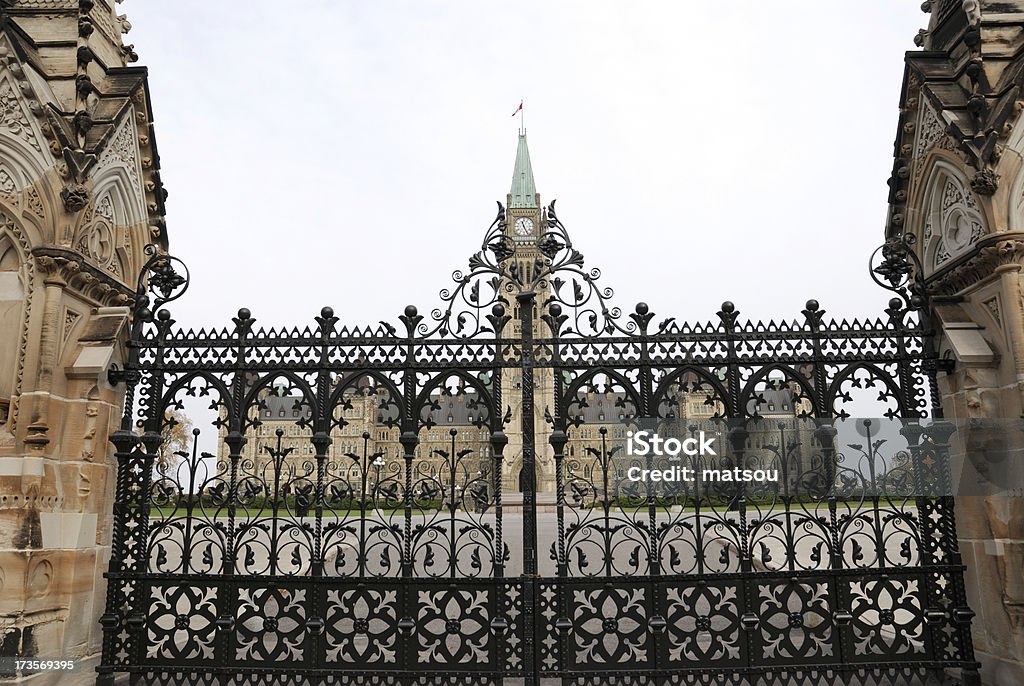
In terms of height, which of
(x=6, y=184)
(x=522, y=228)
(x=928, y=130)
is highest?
(x=928, y=130)

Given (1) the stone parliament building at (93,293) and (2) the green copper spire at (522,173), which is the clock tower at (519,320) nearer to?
(2) the green copper spire at (522,173)

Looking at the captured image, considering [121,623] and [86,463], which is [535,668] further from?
[86,463]

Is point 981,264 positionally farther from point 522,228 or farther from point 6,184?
point 6,184

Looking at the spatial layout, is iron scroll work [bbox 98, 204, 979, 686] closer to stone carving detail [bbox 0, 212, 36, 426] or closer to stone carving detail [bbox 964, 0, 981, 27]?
stone carving detail [bbox 0, 212, 36, 426]

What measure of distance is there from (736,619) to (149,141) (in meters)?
7.04

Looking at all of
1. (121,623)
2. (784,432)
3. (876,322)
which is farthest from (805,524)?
(121,623)

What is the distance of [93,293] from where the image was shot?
6.14m

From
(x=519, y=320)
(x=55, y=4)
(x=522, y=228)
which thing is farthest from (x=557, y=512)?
(x=55, y=4)

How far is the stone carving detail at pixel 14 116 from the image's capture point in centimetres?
583

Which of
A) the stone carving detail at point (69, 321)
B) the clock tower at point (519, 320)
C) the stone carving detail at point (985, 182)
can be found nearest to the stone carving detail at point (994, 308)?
the stone carving detail at point (985, 182)

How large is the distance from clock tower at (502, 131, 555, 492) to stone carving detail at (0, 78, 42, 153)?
4.10 m

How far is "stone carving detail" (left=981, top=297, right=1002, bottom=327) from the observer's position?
5715 mm

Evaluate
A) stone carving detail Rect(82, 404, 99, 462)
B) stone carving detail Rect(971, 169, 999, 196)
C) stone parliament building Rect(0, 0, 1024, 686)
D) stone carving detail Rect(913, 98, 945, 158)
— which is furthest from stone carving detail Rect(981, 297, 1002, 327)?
stone carving detail Rect(82, 404, 99, 462)

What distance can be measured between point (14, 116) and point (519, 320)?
475cm
